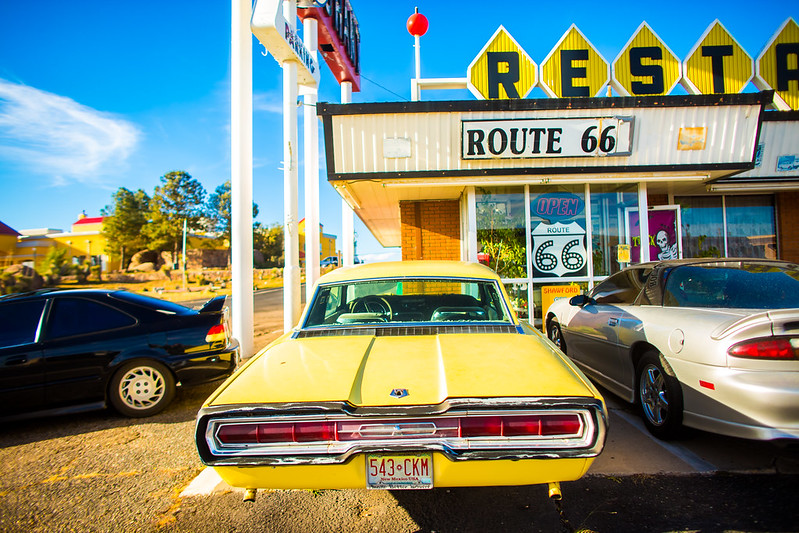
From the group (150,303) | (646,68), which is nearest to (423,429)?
(150,303)

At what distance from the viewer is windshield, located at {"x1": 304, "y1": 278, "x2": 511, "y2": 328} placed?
3.46m

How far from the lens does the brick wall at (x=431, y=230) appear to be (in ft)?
32.8

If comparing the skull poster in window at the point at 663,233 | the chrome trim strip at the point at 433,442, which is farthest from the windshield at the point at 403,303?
the skull poster in window at the point at 663,233

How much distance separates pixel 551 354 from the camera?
106 inches

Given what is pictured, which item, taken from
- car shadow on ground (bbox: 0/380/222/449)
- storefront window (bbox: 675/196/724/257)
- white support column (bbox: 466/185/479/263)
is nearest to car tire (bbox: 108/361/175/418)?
car shadow on ground (bbox: 0/380/222/449)

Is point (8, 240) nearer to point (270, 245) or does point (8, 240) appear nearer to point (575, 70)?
point (270, 245)

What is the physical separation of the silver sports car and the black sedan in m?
4.09

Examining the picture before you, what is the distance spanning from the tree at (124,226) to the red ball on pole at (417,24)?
54.9 meters

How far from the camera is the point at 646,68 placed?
388 inches

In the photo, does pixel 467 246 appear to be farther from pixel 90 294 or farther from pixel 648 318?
pixel 90 294

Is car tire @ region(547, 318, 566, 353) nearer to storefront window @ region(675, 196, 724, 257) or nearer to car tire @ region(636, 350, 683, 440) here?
car tire @ region(636, 350, 683, 440)

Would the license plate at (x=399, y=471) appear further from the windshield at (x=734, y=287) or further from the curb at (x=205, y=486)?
the windshield at (x=734, y=287)

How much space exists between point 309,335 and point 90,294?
10.6ft

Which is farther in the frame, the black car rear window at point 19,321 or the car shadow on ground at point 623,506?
the black car rear window at point 19,321
